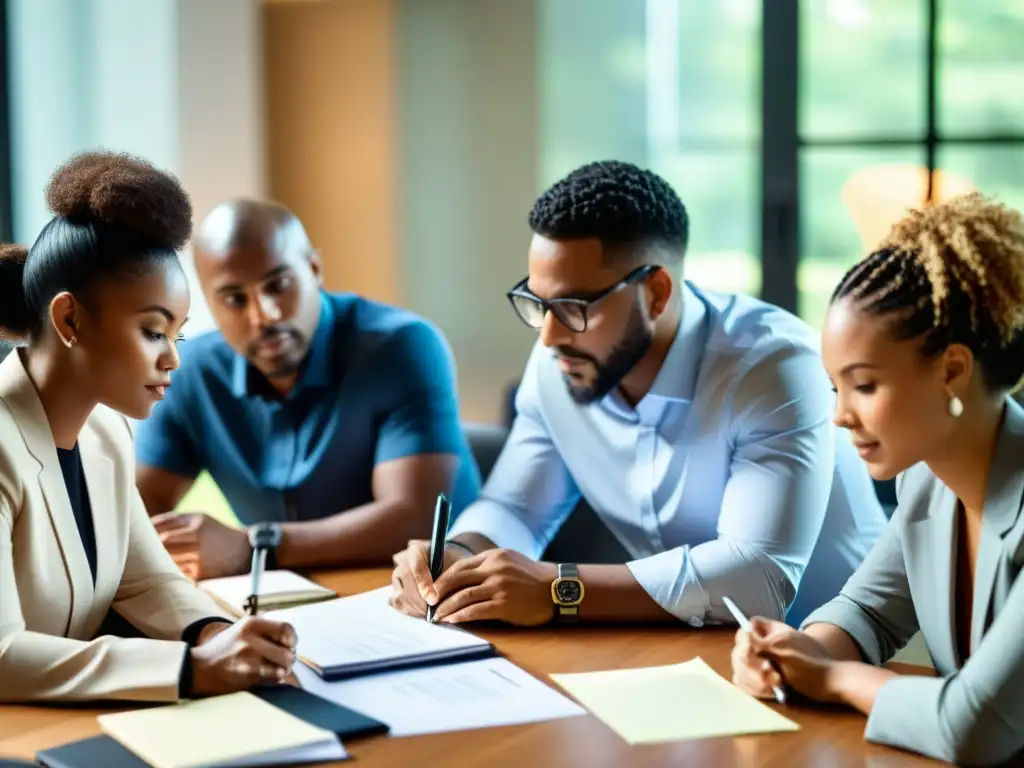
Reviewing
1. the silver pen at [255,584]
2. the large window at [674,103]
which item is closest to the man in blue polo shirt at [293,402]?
the silver pen at [255,584]

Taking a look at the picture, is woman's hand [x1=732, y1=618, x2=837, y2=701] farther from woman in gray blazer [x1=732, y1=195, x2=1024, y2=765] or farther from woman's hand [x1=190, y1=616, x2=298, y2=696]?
woman's hand [x1=190, y1=616, x2=298, y2=696]

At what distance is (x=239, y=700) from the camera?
1.48 m

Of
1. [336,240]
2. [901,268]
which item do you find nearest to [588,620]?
[901,268]

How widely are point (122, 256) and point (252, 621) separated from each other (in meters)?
0.48

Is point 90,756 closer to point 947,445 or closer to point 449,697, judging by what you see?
point 449,697

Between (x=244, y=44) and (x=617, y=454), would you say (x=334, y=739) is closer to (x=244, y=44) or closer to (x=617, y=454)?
(x=617, y=454)

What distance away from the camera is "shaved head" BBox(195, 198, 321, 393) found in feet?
8.14

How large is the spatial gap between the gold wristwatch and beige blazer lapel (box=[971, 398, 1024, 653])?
60 cm

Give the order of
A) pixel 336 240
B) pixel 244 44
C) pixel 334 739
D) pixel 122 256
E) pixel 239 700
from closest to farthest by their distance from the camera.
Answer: pixel 334 739 → pixel 239 700 → pixel 122 256 → pixel 244 44 → pixel 336 240

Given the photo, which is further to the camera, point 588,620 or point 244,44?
point 244,44

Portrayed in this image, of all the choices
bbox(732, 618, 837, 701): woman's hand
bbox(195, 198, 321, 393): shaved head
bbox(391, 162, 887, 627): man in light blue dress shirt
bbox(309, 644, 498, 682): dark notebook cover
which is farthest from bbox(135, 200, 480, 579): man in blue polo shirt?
bbox(732, 618, 837, 701): woman's hand

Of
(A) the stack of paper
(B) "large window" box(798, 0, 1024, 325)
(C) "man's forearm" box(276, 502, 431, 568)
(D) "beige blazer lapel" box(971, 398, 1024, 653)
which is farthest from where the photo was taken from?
(B) "large window" box(798, 0, 1024, 325)

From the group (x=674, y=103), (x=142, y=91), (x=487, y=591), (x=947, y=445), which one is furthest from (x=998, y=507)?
(x=674, y=103)

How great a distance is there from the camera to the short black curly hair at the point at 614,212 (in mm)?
2074
